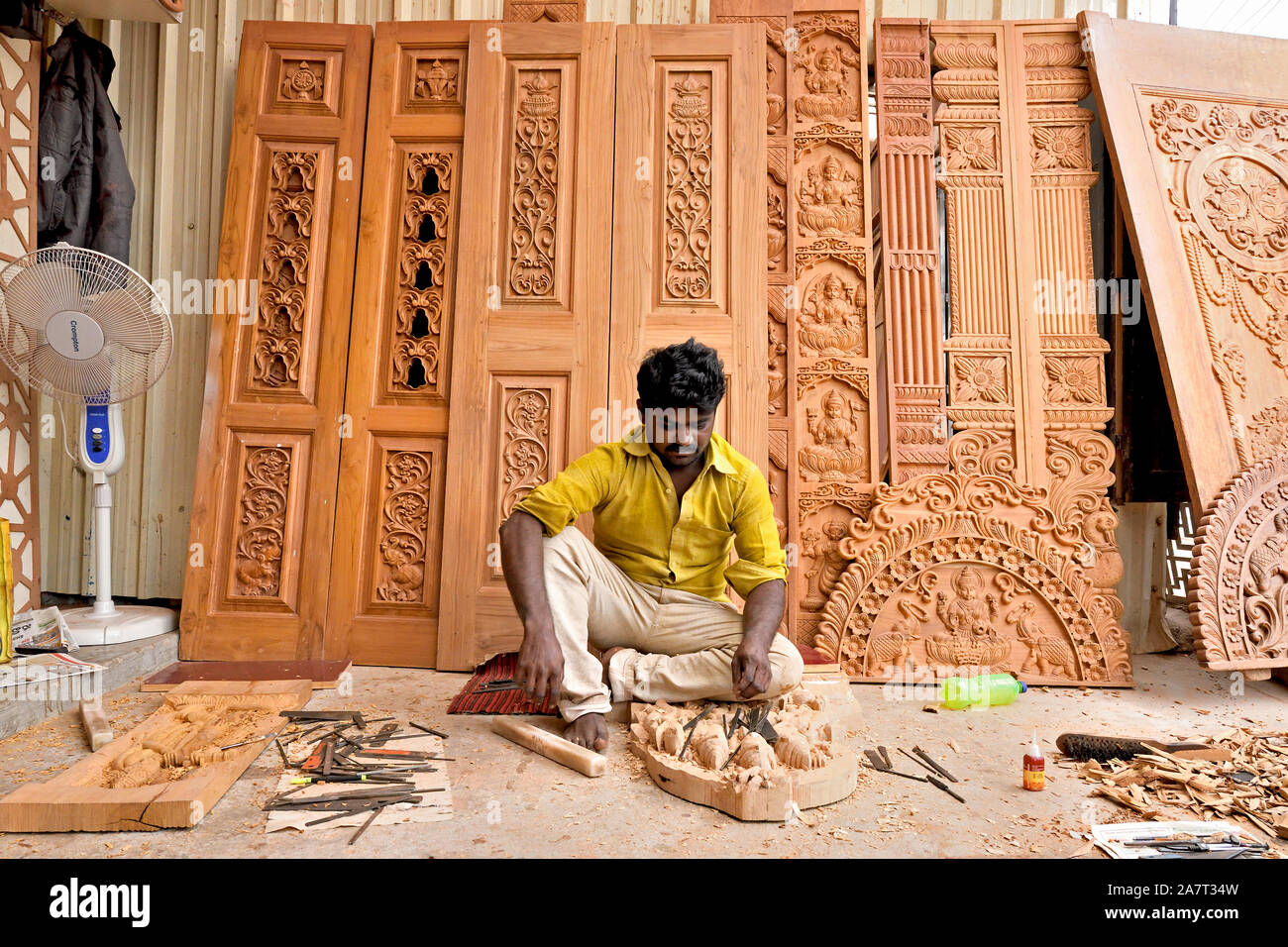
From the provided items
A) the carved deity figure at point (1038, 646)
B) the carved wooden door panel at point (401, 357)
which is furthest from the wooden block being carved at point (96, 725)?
the carved deity figure at point (1038, 646)

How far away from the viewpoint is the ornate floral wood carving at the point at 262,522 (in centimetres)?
420

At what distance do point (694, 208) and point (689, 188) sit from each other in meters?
0.11

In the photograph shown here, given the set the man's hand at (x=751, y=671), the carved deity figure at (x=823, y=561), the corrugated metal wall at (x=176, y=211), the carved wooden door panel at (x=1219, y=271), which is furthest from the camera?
the corrugated metal wall at (x=176, y=211)

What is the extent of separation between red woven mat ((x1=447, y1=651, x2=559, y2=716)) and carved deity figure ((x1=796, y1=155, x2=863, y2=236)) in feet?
9.28

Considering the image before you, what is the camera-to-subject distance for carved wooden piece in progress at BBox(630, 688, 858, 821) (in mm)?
2369

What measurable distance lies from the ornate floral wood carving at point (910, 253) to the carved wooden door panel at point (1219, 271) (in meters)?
0.95

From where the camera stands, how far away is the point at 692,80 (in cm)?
437

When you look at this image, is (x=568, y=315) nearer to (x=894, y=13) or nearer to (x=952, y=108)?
(x=952, y=108)

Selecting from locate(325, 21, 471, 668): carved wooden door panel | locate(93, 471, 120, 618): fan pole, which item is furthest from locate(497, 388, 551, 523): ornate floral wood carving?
locate(93, 471, 120, 618): fan pole

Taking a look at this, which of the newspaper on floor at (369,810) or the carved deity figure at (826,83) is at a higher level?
the carved deity figure at (826,83)

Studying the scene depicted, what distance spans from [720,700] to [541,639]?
0.83m

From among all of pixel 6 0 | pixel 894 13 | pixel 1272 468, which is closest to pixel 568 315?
pixel 894 13

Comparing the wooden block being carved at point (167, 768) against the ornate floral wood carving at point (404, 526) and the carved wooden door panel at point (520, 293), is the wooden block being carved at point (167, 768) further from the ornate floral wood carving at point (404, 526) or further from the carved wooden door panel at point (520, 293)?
the carved wooden door panel at point (520, 293)

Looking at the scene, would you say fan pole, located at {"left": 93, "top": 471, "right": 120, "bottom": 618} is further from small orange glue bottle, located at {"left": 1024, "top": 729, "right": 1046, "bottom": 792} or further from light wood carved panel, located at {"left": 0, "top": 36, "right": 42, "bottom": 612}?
small orange glue bottle, located at {"left": 1024, "top": 729, "right": 1046, "bottom": 792}
